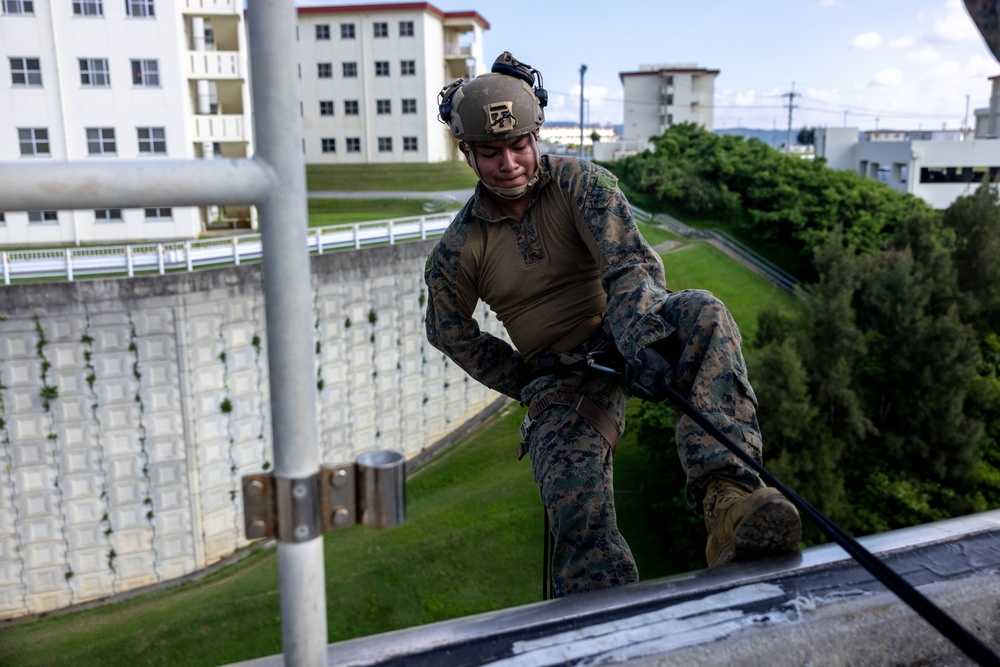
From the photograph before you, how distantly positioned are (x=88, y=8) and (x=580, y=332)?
18326 millimetres

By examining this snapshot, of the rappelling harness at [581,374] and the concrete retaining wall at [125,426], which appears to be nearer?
the rappelling harness at [581,374]

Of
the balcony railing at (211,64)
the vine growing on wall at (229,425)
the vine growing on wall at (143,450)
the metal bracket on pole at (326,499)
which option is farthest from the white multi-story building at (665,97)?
the metal bracket on pole at (326,499)

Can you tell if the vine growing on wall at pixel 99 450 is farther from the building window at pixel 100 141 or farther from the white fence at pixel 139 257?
the building window at pixel 100 141

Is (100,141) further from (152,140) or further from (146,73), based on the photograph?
(146,73)

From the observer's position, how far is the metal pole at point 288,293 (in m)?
1.56

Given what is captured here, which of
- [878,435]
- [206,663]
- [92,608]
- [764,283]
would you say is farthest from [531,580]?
[764,283]

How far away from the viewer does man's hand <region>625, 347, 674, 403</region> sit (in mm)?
3312

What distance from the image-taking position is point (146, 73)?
2016 cm

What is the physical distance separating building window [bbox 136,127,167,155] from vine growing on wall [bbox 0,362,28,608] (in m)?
6.97

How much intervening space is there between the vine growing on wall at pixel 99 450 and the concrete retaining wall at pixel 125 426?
0.02 m

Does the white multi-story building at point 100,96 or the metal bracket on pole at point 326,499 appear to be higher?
the white multi-story building at point 100,96

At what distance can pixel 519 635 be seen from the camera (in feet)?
7.29

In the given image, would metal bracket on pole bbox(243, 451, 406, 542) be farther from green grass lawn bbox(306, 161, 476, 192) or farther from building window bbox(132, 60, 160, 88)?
green grass lawn bbox(306, 161, 476, 192)

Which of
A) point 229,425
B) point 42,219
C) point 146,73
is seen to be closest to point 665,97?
point 146,73
